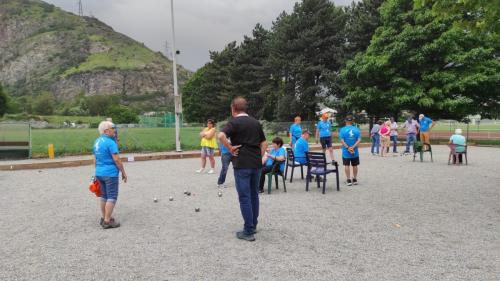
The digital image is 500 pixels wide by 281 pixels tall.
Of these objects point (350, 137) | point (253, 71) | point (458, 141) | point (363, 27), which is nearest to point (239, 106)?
point (350, 137)

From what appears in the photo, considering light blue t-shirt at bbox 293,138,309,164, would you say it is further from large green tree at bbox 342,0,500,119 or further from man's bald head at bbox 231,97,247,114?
large green tree at bbox 342,0,500,119

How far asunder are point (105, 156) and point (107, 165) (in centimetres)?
14

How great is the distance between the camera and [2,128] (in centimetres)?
1603

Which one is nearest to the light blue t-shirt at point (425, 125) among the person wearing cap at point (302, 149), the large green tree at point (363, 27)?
the person wearing cap at point (302, 149)

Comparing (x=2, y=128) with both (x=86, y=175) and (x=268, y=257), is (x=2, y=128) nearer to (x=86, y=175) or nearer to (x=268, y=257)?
(x=86, y=175)

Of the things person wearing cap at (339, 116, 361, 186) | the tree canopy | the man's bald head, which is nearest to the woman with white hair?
the man's bald head

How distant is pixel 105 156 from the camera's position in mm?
5871

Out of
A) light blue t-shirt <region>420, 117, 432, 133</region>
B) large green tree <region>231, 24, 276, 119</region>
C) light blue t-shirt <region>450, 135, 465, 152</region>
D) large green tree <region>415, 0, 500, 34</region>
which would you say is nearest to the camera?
large green tree <region>415, 0, 500, 34</region>

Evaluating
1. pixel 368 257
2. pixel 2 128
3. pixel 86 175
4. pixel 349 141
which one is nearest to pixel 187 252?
pixel 368 257

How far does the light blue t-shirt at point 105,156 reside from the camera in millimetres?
5820

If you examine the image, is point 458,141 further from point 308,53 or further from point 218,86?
point 218,86

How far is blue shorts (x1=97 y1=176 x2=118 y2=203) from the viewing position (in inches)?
232

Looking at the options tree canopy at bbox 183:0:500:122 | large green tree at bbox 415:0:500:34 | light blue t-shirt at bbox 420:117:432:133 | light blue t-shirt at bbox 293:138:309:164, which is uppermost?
tree canopy at bbox 183:0:500:122

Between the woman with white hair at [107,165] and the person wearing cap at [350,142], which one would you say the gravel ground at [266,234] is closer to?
the woman with white hair at [107,165]
